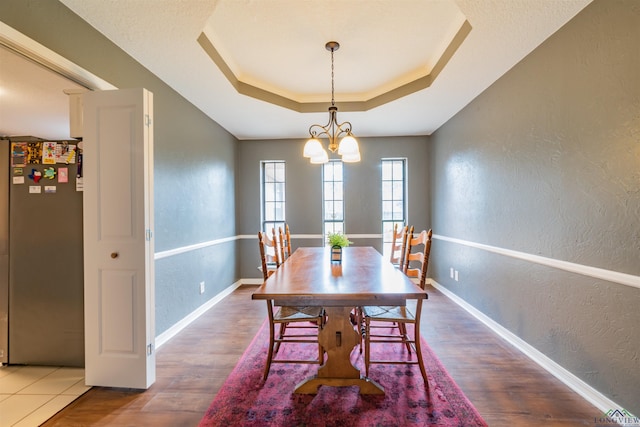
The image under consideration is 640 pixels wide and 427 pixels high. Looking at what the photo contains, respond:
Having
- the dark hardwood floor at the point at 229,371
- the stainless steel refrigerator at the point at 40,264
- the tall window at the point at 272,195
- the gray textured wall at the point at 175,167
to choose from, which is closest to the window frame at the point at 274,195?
the tall window at the point at 272,195

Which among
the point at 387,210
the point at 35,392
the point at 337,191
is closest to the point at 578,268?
the point at 387,210

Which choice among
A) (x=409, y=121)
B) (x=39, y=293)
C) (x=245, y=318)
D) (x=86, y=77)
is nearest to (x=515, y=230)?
(x=409, y=121)

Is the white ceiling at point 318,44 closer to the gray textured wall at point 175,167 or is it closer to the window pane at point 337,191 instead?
the gray textured wall at point 175,167

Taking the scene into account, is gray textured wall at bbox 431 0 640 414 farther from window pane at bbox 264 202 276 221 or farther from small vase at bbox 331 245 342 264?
window pane at bbox 264 202 276 221

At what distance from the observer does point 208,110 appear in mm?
3633

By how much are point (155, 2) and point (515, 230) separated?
3220mm

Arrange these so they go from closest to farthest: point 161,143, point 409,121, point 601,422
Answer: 1. point 601,422
2. point 161,143
3. point 409,121

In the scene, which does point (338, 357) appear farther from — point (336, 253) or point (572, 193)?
point (572, 193)

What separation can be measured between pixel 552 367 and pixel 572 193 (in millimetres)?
1262

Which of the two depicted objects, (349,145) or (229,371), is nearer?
(229,371)

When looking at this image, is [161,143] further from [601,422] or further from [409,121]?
[601,422]

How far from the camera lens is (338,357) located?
6.23 feet

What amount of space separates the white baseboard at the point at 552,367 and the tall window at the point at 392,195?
6.21 feet

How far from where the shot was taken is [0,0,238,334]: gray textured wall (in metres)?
1.79
